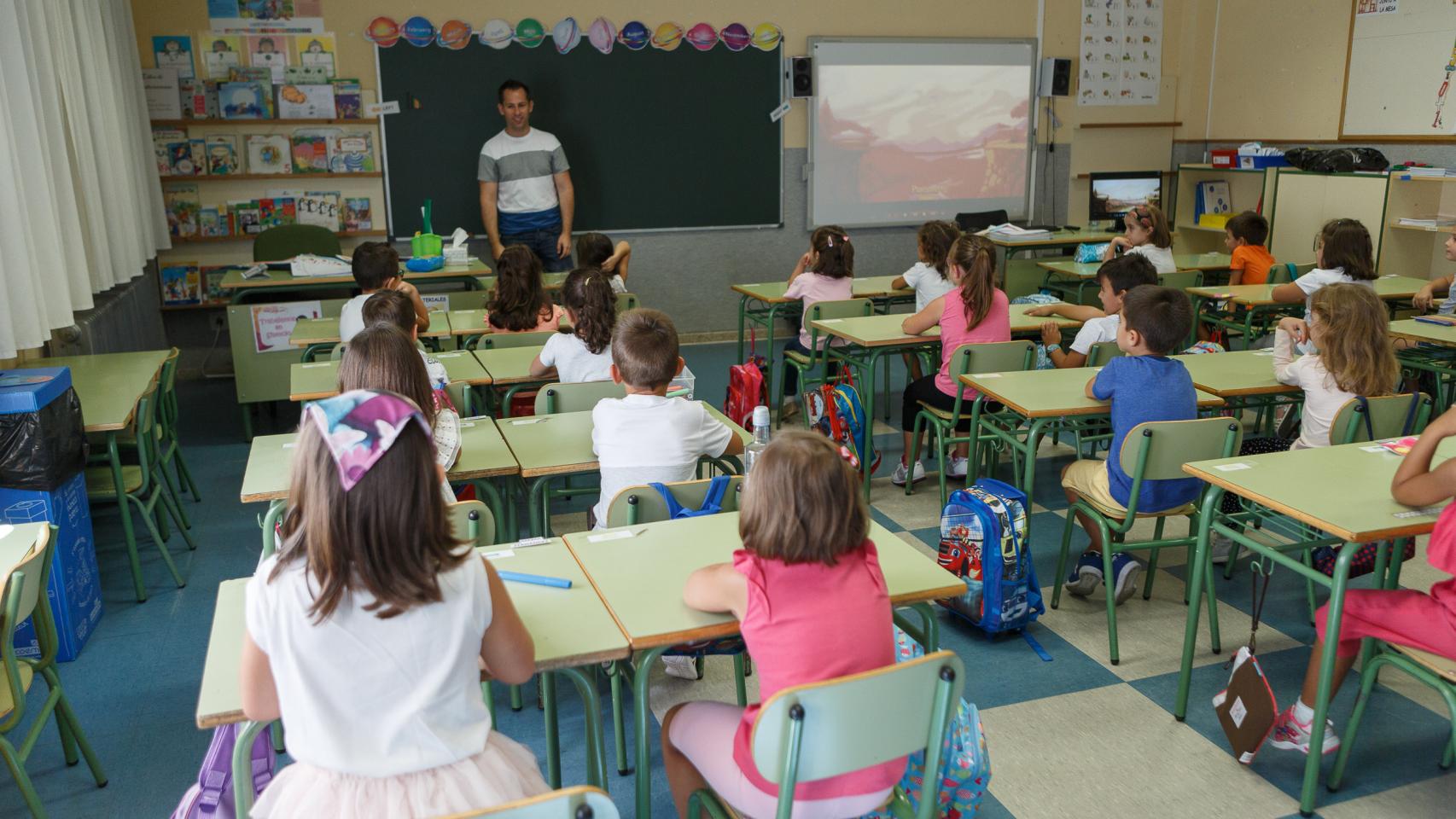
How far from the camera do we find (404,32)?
6926mm

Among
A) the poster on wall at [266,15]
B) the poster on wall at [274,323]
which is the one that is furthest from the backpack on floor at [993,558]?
the poster on wall at [266,15]

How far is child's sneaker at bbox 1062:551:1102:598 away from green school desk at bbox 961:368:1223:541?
29cm

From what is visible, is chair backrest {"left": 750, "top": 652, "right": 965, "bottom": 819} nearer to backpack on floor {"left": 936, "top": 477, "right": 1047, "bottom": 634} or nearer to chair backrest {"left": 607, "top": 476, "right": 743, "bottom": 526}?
chair backrest {"left": 607, "top": 476, "right": 743, "bottom": 526}

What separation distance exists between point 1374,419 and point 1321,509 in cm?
110

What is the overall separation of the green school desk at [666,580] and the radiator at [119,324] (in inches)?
136

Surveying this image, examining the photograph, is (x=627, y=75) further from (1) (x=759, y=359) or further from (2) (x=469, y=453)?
(2) (x=469, y=453)

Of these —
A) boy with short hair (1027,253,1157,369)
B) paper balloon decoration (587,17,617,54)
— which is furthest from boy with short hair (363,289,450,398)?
paper balloon decoration (587,17,617,54)

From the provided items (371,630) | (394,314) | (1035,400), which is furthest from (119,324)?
(371,630)

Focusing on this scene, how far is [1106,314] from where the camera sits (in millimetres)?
4672

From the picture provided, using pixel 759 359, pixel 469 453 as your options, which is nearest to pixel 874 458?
pixel 759 359

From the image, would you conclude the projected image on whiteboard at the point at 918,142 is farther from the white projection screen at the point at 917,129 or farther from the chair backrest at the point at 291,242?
the chair backrest at the point at 291,242

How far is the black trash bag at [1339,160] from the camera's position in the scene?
701cm

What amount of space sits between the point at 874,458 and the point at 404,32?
14.5 feet

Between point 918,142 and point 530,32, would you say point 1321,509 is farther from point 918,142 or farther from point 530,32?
point 918,142
